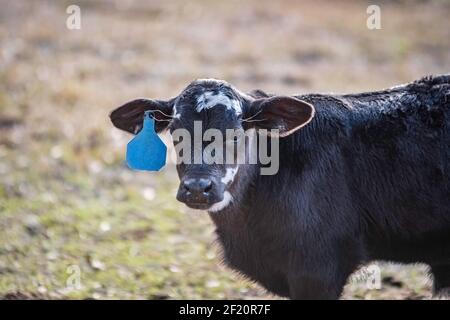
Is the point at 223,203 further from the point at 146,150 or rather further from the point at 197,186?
the point at 146,150

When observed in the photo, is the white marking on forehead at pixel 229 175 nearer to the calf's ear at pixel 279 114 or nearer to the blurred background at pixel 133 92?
the calf's ear at pixel 279 114

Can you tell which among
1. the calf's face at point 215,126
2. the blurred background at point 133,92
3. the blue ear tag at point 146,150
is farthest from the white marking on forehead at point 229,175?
the blurred background at point 133,92

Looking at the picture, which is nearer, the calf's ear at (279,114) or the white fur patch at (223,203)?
the white fur patch at (223,203)

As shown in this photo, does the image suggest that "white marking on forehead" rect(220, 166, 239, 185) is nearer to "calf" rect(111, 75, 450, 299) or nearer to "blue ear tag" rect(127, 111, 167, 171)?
"calf" rect(111, 75, 450, 299)

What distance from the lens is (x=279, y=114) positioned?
5387 millimetres

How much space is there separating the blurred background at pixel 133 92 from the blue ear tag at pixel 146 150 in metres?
0.98

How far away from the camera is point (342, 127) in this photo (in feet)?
18.5

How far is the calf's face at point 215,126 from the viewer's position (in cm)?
507

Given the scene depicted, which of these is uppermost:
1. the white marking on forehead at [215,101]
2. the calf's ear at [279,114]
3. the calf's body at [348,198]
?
the white marking on forehead at [215,101]

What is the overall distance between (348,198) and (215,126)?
1102 millimetres

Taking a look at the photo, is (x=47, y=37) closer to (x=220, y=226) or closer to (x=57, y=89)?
(x=57, y=89)

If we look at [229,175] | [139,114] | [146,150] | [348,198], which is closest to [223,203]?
[229,175]

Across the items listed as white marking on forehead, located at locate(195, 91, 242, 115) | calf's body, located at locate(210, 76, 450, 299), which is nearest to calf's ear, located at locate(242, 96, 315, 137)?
white marking on forehead, located at locate(195, 91, 242, 115)
